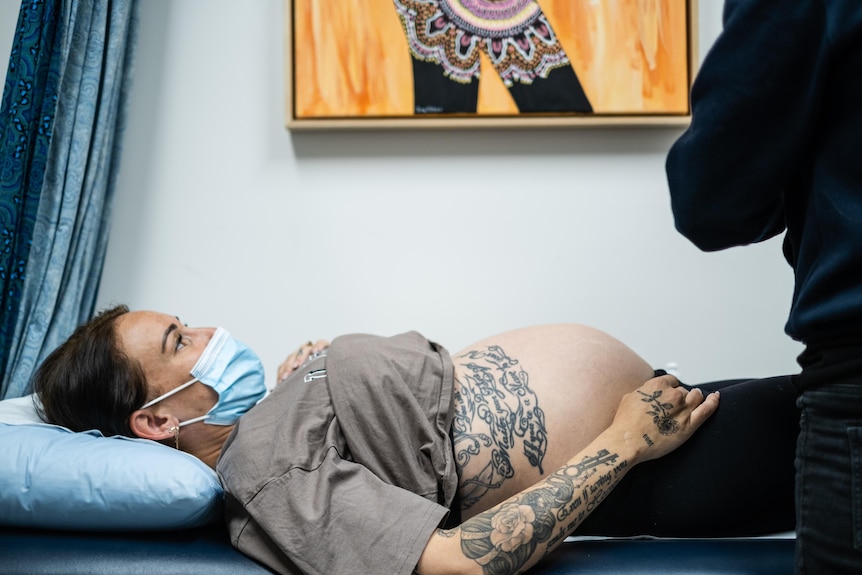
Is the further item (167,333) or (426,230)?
(426,230)

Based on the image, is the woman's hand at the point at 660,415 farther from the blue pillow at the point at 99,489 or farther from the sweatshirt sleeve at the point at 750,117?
the blue pillow at the point at 99,489

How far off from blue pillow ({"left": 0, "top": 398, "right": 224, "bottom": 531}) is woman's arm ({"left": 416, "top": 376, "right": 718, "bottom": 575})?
39cm

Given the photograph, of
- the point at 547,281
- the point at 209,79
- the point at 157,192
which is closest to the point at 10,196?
the point at 157,192

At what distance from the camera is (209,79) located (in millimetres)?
2043

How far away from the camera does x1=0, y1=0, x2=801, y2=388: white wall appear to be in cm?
201

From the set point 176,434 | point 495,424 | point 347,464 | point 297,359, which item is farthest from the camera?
point 297,359

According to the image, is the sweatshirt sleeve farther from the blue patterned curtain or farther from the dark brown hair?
the blue patterned curtain

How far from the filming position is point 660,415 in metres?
1.22

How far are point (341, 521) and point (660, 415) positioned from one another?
55cm

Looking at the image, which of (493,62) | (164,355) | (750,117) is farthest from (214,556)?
(493,62)

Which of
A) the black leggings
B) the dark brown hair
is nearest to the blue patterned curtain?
the dark brown hair

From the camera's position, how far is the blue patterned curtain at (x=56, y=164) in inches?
63.4

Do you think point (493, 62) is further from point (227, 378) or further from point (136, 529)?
point (136, 529)

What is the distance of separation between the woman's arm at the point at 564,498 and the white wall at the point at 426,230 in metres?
0.79
